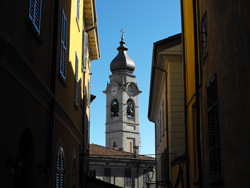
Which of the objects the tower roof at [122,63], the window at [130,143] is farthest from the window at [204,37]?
the window at [130,143]

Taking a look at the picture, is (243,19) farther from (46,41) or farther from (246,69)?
(46,41)

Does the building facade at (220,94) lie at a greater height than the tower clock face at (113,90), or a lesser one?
lesser

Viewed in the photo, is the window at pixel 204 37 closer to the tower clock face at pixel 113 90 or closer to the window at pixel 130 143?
the tower clock face at pixel 113 90

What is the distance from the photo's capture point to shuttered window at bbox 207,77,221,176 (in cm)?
733

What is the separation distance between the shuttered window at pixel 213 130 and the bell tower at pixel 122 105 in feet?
236

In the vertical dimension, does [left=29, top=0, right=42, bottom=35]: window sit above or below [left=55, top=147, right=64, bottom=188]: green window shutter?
above

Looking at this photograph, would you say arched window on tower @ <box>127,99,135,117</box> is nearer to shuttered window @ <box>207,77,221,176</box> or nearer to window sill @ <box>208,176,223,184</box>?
shuttered window @ <box>207,77,221,176</box>

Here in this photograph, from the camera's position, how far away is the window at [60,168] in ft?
31.8

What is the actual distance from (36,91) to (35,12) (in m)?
1.29

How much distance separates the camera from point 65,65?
10539 mm

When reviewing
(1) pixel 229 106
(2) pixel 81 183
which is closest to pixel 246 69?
(1) pixel 229 106

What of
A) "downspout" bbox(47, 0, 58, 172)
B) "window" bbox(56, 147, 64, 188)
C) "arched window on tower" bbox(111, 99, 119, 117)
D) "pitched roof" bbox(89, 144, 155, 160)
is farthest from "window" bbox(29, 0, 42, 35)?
"arched window on tower" bbox(111, 99, 119, 117)

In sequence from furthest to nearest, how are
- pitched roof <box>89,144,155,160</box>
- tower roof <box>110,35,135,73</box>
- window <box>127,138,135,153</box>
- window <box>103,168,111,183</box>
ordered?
tower roof <box>110,35,135,73</box>
window <box>127,138,135,153</box>
pitched roof <box>89,144,155,160</box>
window <box>103,168,111,183</box>

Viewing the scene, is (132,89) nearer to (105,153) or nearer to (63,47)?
(105,153)
